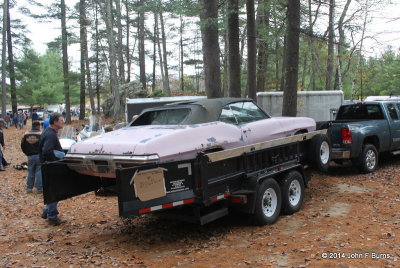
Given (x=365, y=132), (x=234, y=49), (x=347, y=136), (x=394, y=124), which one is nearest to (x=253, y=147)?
(x=347, y=136)

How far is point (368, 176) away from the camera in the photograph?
952 cm

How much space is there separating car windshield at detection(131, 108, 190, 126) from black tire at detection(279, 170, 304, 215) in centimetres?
215

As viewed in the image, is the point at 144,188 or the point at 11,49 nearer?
the point at 144,188

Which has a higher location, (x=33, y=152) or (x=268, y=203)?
(x=33, y=152)

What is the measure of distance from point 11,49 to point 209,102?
1446 inches

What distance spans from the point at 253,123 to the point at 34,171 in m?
6.08

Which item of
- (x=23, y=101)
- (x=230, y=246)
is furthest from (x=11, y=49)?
(x=230, y=246)

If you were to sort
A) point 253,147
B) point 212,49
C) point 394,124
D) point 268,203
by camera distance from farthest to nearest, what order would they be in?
point 212,49, point 394,124, point 268,203, point 253,147

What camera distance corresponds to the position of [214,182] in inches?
202

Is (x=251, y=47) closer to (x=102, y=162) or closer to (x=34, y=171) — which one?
(x=34, y=171)

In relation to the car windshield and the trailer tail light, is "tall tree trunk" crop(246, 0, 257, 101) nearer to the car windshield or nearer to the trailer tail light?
the trailer tail light

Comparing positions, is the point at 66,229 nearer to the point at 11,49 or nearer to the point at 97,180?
the point at 97,180

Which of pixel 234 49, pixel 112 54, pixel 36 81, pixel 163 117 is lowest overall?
pixel 163 117

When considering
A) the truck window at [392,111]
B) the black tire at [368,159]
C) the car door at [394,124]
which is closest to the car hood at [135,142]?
the black tire at [368,159]
